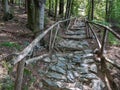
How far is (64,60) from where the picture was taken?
23.3ft

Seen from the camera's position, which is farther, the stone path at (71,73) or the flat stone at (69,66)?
the flat stone at (69,66)

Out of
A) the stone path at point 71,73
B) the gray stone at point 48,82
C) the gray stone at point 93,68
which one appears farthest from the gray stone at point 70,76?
the gray stone at point 93,68

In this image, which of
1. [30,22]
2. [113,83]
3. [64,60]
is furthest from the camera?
[30,22]

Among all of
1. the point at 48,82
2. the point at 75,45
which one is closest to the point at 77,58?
the point at 75,45

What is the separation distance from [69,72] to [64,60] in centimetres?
A: 92

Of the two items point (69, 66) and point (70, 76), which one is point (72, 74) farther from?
point (69, 66)

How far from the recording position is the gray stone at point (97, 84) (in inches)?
218

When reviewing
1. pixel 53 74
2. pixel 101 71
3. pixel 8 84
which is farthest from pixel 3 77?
pixel 101 71

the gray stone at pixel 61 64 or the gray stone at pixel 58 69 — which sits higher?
the gray stone at pixel 61 64

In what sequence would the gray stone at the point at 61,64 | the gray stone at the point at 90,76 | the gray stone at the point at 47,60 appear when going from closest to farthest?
the gray stone at the point at 90,76 < the gray stone at the point at 61,64 < the gray stone at the point at 47,60

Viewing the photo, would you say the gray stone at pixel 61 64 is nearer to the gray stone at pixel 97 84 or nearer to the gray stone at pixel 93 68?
the gray stone at pixel 93 68

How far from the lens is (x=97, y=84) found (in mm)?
5684

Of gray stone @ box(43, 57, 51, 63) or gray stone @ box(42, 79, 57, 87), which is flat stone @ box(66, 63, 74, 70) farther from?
gray stone @ box(42, 79, 57, 87)

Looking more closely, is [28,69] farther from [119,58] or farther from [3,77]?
[119,58]
